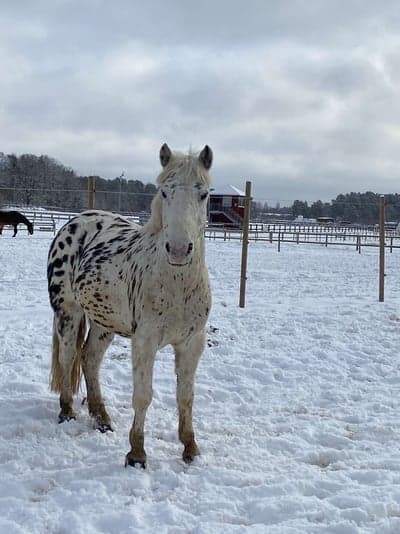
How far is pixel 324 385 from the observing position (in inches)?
182

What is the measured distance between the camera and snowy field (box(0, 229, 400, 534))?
2480mm

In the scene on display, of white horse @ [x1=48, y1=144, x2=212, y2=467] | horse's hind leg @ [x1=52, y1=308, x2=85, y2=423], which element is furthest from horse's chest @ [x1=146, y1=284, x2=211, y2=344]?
horse's hind leg @ [x1=52, y1=308, x2=85, y2=423]

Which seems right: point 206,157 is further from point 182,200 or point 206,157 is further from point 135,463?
point 135,463

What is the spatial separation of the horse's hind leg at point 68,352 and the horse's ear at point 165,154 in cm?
152

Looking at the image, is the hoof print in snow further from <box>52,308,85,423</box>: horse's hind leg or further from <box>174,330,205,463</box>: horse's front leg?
<box>52,308,85,423</box>: horse's hind leg

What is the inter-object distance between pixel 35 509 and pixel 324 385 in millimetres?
2894

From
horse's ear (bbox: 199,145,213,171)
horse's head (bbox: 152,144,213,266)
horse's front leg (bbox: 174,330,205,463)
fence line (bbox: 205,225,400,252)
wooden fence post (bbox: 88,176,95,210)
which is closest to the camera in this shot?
horse's head (bbox: 152,144,213,266)

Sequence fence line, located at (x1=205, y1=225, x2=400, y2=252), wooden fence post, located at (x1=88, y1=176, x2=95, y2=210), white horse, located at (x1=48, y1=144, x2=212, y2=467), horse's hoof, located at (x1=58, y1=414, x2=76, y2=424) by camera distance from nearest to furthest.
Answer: white horse, located at (x1=48, y1=144, x2=212, y2=467) → horse's hoof, located at (x1=58, y1=414, x2=76, y2=424) → wooden fence post, located at (x1=88, y1=176, x2=95, y2=210) → fence line, located at (x1=205, y1=225, x2=400, y2=252)

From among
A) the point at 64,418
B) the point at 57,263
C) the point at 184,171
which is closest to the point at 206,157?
the point at 184,171

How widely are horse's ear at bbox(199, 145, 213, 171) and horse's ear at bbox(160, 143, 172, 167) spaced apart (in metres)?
0.20

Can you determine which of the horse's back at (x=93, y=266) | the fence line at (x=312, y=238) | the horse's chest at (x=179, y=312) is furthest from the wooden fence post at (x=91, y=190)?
the fence line at (x=312, y=238)

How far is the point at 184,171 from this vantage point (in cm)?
289

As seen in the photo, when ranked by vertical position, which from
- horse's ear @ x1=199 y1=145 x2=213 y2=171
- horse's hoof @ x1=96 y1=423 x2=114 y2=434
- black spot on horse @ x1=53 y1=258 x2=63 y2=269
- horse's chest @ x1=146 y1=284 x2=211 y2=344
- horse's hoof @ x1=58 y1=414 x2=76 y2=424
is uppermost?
horse's ear @ x1=199 y1=145 x2=213 y2=171

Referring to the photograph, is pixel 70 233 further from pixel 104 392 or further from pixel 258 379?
pixel 258 379
